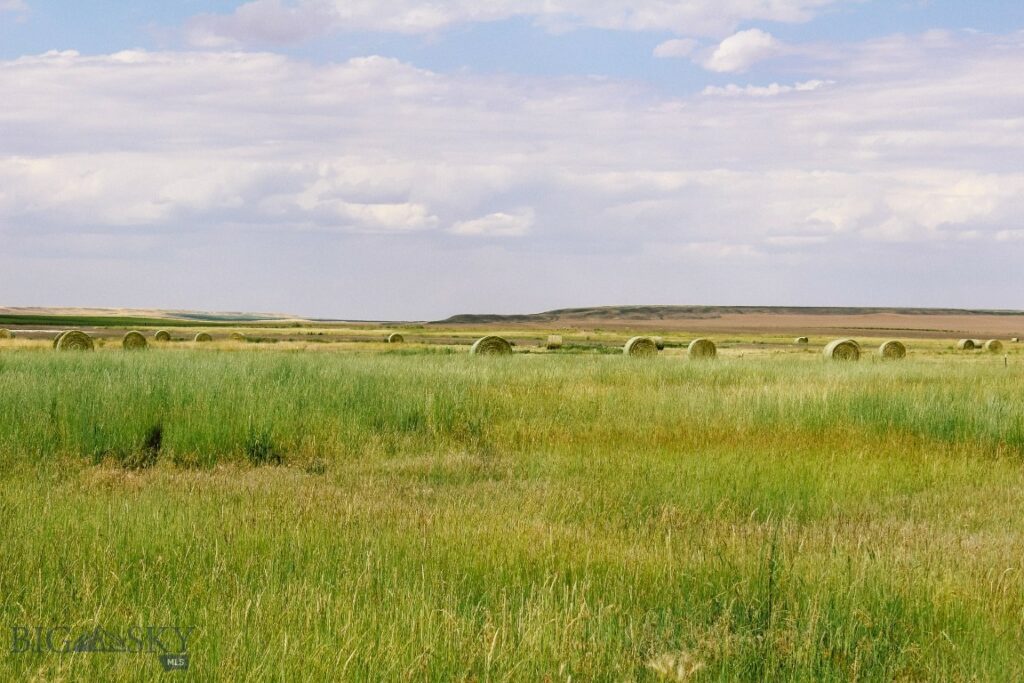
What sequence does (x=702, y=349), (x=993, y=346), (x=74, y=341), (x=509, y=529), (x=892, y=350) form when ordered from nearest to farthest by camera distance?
1. (x=509, y=529)
2. (x=74, y=341)
3. (x=702, y=349)
4. (x=892, y=350)
5. (x=993, y=346)

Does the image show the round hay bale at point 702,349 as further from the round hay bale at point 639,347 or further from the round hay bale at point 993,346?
the round hay bale at point 993,346

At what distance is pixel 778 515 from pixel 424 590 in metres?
3.78

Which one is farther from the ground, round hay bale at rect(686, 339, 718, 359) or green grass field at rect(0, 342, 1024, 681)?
round hay bale at rect(686, 339, 718, 359)

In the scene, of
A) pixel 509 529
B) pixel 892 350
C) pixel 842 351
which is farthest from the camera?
pixel 892 350

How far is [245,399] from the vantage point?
1240cm

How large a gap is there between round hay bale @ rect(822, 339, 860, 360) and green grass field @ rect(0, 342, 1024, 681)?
16214 mm

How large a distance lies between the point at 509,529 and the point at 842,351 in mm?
26304

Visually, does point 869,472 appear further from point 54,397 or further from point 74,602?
point 54,397

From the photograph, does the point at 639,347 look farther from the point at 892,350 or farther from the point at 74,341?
the point at 74,341

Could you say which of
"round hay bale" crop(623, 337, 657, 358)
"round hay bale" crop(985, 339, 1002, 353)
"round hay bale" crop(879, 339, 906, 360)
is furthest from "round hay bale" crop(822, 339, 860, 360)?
"round hay bale" crop(985, 339, 1002, 353)

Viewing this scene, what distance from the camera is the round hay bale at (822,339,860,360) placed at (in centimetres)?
3070

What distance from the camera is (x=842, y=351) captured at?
101ft

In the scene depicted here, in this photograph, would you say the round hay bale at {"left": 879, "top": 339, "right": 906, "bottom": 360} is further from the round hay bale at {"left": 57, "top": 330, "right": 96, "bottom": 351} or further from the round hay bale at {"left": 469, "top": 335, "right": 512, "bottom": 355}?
the round hay bale at {"left": 57, "top": 330, "right": 96, "bottom": 351}

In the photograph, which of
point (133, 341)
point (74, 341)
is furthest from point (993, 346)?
point (74, 341)
